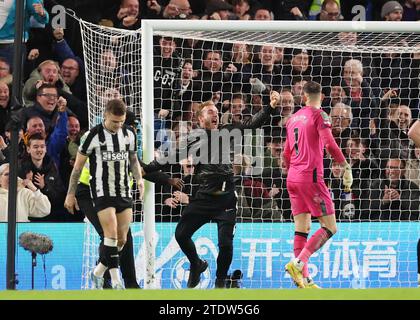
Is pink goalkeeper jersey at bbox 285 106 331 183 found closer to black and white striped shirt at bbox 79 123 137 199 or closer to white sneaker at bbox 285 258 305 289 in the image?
white sneaker at bbox 285 258 305 289

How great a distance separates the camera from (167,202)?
11.2 m

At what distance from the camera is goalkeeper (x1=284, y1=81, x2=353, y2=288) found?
9.59 m

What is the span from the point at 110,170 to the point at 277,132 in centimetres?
262

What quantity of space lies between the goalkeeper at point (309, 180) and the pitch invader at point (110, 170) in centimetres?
143

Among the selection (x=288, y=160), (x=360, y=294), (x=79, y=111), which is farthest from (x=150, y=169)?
(x=360, y=294)

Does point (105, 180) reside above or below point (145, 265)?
above

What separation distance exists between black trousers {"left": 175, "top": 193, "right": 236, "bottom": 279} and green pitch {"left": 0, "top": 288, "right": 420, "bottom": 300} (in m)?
4.14

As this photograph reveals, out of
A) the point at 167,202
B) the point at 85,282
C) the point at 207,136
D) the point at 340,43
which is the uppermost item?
the point at 340,43

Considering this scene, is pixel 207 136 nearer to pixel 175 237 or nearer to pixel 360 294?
pixel 175 237

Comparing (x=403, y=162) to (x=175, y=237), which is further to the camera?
(x=403, y=162)

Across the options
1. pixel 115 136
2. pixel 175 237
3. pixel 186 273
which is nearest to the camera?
pixel 115 136

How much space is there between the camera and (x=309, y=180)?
9688 millimetres

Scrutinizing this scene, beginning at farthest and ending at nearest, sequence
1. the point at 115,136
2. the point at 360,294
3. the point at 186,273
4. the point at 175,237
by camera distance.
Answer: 1. the point at 186,273
2. the point at 175,237
3. the point at 115,136
4. the point at 360,294

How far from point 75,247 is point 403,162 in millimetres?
3606
